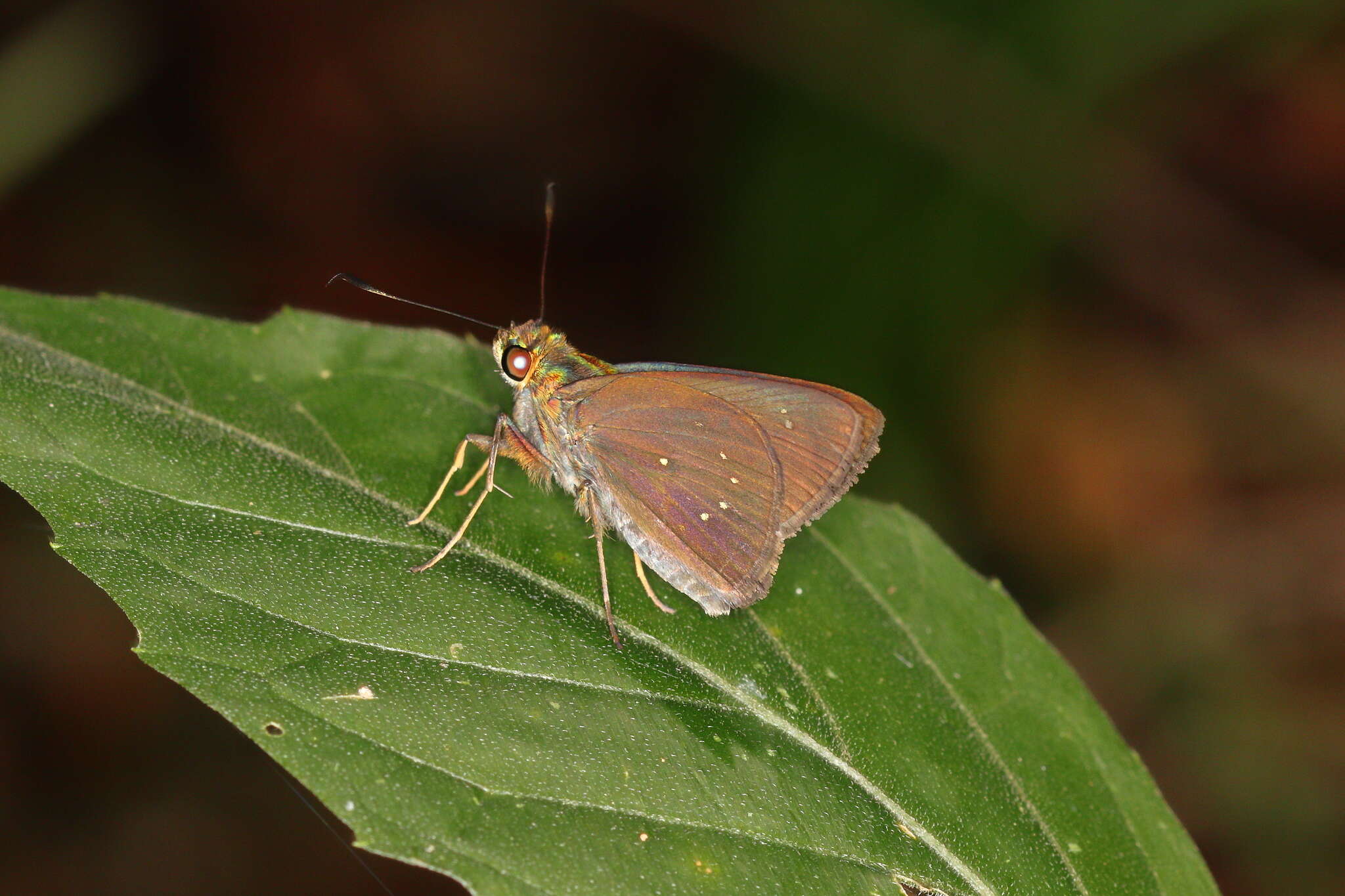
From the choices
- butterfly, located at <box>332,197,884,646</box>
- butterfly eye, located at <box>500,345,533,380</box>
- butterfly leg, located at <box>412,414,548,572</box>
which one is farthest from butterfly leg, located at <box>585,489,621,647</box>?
butterfly eye, located at <box>500,345,533,380</box>

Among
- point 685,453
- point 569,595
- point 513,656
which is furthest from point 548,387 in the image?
point 513,656

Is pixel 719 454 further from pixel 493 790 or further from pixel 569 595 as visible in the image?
pixel 493 790

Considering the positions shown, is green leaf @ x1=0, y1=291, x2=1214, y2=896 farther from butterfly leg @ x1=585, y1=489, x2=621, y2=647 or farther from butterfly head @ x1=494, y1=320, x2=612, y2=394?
butterfly head @ x1=494, y1=320, x2=612, y2=394

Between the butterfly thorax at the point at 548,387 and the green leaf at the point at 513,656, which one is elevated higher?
the butterfly thorax at the point at 548,387

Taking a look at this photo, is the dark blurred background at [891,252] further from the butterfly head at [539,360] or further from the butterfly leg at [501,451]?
the butterfly leg at [501,451]

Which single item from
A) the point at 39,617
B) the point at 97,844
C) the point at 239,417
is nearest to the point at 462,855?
the point at 239,417

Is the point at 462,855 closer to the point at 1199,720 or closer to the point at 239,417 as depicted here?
the point at 239,417

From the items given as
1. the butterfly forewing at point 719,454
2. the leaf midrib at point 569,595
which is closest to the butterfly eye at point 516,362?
the butterfly forewing at point 719,454
